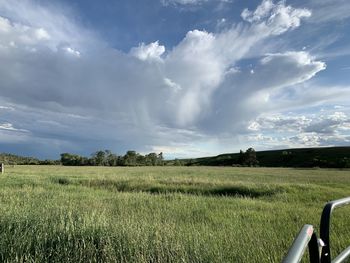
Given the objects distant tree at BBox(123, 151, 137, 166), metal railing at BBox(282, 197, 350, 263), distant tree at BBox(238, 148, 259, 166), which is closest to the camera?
metal railing at BBox(282, 197, 350, 263)

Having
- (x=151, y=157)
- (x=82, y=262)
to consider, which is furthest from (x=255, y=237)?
(x=151, y=157)

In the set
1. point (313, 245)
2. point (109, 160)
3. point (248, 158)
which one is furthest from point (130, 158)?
point (313, 245)

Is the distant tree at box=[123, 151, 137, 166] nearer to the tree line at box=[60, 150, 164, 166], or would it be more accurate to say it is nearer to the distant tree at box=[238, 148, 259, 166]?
the tree line at box=[60, 150, 164, 166]

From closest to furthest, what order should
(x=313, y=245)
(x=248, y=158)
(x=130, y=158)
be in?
(x=313, y=245) → (x=248, y=158) → (x=130, y=158)

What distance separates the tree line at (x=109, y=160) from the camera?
14638cm

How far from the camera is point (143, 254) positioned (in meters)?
6.21

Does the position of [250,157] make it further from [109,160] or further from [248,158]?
[109,160]

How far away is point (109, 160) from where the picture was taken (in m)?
150

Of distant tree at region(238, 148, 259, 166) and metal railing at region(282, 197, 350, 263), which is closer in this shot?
metal railing at region(282, 197, 350, 263)

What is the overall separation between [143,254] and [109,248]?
617mm

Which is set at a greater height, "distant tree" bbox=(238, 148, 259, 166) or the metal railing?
"distant tree" bbox=(238, 148, 259, 166)

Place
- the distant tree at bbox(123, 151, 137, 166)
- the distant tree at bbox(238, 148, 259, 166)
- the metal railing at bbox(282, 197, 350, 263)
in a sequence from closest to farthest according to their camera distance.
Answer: the metal railing at bbox(282, 197, 350, 263) < the distant tree at bbox(238, 148, 259, 166) < the distant tree at bbox(123, 151, 137, 166)

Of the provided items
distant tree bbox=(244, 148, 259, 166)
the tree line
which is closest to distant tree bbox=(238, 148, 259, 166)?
distant tree bbox=(244, 148, 259, 166)

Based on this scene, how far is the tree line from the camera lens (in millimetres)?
146375
